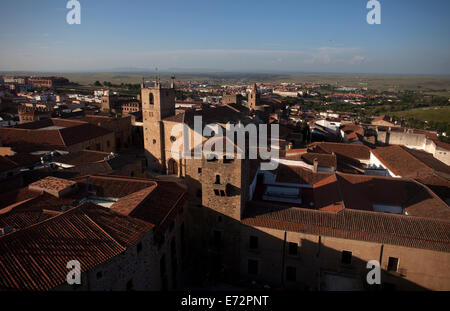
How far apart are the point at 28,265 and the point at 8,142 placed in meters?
29.6

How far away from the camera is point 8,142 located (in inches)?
1266

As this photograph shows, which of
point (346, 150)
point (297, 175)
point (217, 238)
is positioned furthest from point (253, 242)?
point (346, 150)

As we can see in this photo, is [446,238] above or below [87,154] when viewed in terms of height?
below

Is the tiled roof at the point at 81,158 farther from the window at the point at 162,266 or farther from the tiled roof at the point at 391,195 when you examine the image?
the tiled roof at the point at 391,195

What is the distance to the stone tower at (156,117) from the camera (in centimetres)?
3269

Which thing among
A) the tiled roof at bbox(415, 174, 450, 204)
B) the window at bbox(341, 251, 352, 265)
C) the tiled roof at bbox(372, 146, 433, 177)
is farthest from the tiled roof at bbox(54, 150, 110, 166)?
the tiled roof at bbox(415, 174, 450, 204)

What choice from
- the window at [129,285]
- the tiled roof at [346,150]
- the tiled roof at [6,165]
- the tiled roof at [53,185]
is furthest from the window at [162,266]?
the tiled roof at [346,150]

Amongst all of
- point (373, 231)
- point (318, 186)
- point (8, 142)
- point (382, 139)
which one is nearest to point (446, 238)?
point (373, 231)

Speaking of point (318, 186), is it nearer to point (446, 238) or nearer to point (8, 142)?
point (446, 238)

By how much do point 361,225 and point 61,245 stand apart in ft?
44.1

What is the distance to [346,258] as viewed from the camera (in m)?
15.1

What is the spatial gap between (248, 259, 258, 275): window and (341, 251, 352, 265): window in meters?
4.58

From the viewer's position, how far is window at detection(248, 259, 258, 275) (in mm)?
16594
